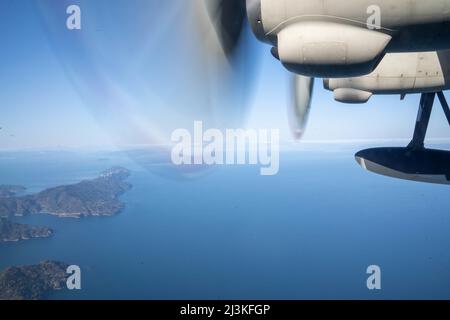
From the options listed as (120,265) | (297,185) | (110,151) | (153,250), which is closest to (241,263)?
(153,250)

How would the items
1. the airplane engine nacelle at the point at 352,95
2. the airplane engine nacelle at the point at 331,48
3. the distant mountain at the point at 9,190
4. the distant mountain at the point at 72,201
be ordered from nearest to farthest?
the airplane engine nacelle at the point at 331,48, the airplane engine nacelle at the point at 352,95, the distant mountain at the point at 72,201, the distant mountain at the point at 9,190

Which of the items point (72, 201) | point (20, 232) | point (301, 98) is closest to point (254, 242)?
point (20, 232)

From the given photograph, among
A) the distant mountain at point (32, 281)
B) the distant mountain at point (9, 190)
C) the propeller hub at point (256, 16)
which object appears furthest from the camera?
the distant mountain at point (9, 190)

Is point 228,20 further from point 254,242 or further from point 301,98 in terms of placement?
point 254,242

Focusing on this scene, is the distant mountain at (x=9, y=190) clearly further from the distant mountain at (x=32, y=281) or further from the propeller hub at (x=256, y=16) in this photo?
the propeller hub at (x=256, y=16)

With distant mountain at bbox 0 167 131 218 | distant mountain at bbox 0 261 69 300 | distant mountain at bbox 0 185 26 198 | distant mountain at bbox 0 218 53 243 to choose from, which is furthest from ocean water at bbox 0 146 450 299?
distant mountain at bbox 0 167 131 218

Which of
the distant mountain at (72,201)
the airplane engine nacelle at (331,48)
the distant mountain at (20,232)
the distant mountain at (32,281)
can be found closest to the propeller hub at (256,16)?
the airplane engine nacelle at (331,48)
